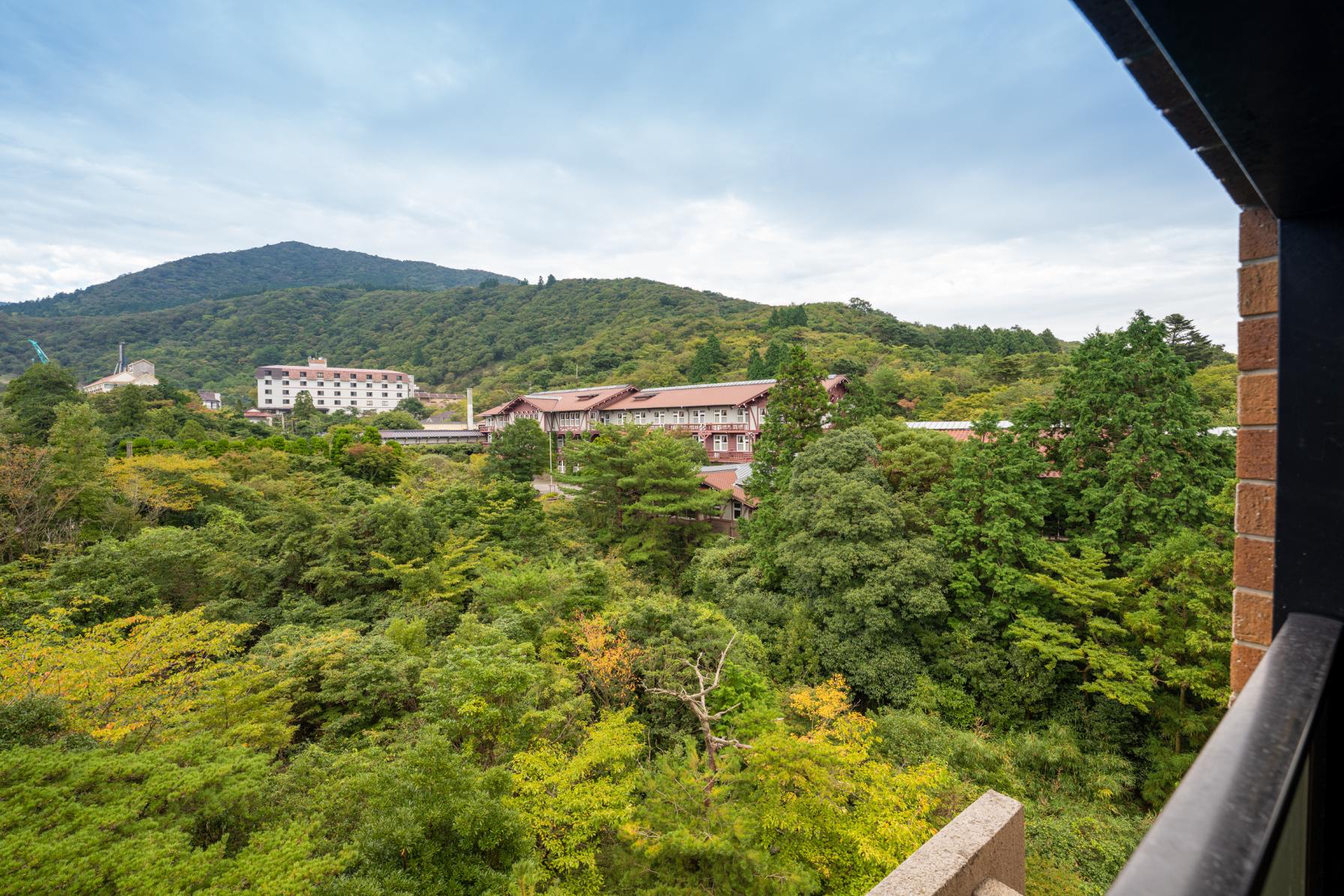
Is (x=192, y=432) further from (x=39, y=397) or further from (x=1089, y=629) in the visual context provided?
(x=1089, y=629)

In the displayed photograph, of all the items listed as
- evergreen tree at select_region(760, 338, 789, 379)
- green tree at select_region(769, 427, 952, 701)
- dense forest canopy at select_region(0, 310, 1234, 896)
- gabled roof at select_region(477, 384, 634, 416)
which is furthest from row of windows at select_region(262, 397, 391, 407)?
green tree at select_region(769, 427, 952, 701)

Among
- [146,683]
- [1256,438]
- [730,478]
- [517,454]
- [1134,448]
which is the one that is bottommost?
[146,683]

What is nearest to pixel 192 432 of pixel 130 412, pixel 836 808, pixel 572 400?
pixel 130 412

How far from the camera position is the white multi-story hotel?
56.4 m

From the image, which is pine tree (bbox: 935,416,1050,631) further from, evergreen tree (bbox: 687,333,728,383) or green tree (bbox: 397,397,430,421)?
green tree (bbox: 397,397,430,421)

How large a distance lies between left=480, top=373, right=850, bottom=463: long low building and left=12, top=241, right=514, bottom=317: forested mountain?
89176 mm

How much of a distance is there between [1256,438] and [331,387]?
225 feet

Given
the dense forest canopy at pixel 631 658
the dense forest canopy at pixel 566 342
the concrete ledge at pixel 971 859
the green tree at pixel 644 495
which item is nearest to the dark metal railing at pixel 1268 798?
the concrete ledge at pixel 971 859

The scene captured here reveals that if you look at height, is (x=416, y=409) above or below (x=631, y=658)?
above

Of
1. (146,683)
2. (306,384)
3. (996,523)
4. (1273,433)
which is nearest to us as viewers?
(1273,433)

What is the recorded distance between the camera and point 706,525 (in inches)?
→ 642

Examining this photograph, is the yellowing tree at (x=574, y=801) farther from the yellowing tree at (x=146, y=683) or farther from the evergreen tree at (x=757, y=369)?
the evergreen tree at (x=757, y=369)

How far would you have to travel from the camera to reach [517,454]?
72.4 ft

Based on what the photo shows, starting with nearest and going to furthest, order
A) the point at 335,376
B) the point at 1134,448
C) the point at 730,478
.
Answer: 1. the point at 1134,448
2. the point at 730,478
3. the point at 335,376
